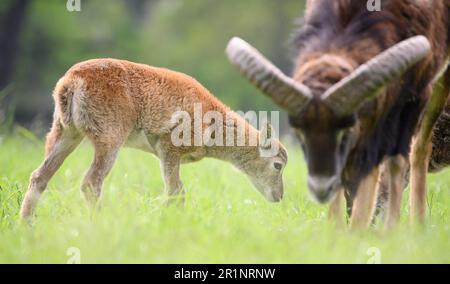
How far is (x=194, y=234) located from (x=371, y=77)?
1957mm

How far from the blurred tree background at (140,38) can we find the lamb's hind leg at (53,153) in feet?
60.9

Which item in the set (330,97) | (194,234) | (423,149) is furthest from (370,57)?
(194,234)

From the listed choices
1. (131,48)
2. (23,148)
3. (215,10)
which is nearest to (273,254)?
(23,148)

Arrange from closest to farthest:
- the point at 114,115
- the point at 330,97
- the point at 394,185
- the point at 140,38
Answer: the point at 330,97 < the point at 394,185 < the point at 114,115 < the point at 140,38

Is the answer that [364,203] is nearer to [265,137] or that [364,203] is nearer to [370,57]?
[370,57]

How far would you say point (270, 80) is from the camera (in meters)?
7.10

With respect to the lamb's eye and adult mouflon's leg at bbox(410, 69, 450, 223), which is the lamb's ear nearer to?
the lamb's eye

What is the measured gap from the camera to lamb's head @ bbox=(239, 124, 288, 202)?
10.7 metres

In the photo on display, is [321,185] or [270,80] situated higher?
[270,80]

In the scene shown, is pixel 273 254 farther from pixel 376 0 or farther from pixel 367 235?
pixel 376 0

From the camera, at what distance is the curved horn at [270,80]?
22.8 ft

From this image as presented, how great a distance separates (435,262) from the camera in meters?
6.98

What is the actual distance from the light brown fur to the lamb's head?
69 cm

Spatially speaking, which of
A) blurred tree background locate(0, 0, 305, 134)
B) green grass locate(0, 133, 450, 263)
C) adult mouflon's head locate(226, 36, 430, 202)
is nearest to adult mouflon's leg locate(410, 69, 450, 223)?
green grass locate(0, 133, 450, 263)
